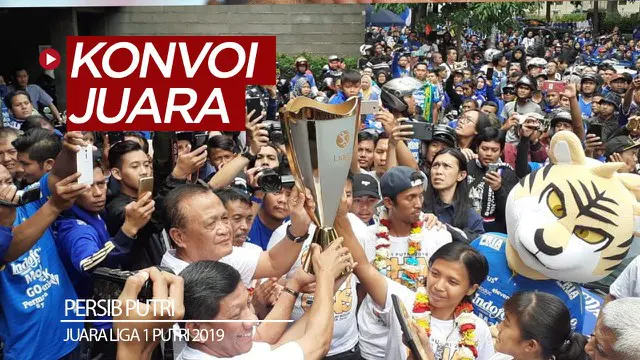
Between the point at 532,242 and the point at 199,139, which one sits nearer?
the point at 532,242

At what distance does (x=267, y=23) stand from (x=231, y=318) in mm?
14202

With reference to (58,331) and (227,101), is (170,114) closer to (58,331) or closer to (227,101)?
(227,101)

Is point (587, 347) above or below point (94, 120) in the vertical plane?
below

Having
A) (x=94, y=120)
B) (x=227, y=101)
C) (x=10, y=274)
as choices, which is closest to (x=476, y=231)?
(x=227, y=101)

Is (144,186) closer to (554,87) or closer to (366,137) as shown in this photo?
(366,137)

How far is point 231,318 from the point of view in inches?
74.5

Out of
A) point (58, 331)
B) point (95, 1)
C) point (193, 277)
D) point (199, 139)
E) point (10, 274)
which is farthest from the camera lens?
point (199, 139)

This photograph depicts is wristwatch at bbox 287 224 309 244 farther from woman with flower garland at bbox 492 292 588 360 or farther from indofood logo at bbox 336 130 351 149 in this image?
woman with flower garland at bbox 492 292 588 360

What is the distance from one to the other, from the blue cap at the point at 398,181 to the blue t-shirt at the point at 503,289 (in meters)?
0.44

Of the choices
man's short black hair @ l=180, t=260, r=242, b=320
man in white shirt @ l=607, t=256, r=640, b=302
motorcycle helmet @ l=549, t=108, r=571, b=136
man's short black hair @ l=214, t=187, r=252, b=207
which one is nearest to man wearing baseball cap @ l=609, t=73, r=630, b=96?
motorcycle helmet @ l=549, t=108, r=571, b=136

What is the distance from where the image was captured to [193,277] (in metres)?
1.92

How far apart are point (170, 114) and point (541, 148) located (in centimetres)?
278

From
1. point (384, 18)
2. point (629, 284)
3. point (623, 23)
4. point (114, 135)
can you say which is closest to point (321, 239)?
point (629, 284)

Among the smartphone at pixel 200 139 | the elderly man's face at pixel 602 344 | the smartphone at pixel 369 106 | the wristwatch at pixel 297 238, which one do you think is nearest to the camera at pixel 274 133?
the smartphone at pixel 200 139
